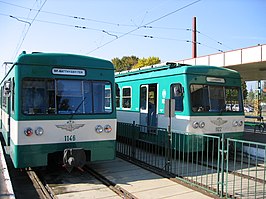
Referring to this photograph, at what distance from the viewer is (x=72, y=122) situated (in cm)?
698

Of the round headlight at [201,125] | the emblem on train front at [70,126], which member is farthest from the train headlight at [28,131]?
the round headlight at [201,125]

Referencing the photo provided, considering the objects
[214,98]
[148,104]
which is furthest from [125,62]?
[214,98]

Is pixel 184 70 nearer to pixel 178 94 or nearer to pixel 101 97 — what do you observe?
pixel 178 94

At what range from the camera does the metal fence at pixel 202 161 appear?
6.09m

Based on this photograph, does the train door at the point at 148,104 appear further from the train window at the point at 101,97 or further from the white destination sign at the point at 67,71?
the white destination sign at the point at 67,71

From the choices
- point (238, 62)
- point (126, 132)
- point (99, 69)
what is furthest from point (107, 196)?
point (238, 62)

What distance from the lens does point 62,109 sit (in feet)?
22.7

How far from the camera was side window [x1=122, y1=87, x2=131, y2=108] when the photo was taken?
12.5m

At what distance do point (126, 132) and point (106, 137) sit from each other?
9.56ft

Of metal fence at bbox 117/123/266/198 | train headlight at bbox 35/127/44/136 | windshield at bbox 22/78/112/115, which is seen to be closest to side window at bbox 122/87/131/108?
metal fence at bbox 117/123/266/198

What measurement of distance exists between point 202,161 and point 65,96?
13.4ft

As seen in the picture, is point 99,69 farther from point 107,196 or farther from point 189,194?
point 189,194

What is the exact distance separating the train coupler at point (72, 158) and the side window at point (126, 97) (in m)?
5.88

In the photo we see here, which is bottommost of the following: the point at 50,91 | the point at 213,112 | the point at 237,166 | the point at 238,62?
the point at 237,166
